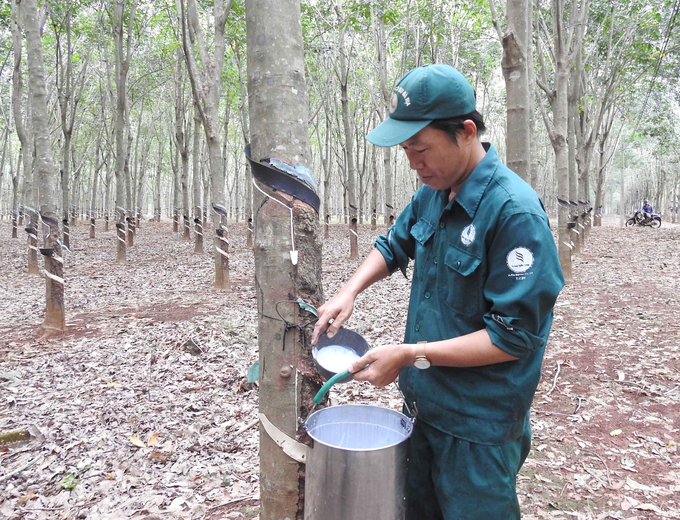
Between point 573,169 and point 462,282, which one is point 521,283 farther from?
point 573,169

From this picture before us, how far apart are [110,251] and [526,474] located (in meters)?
13.5

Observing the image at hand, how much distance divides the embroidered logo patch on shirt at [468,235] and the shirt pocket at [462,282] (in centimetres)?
3

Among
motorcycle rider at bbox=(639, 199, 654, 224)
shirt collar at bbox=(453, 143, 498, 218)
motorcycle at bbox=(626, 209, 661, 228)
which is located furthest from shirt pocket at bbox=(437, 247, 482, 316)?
motorcycle rider at bbox=(639, 199, 654, 224)

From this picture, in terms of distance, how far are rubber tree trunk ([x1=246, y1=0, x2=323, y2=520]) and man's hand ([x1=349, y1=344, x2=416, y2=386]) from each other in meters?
0.55

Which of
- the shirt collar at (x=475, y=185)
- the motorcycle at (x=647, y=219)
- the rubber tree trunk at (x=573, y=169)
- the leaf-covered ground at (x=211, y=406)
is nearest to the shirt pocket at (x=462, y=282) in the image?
the shirt collar at (x=475, y=185)

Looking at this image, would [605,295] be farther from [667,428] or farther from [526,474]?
[526,474]

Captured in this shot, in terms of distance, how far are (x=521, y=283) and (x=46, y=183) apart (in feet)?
20.9

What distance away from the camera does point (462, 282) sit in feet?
4.82

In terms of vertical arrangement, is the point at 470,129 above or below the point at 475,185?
above

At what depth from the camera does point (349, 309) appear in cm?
170

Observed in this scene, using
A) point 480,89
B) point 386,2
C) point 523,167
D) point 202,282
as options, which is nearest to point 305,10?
point 386,2

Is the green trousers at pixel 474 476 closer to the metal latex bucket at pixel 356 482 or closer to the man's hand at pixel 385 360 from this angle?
the metal latex bucket at pixel 356 482

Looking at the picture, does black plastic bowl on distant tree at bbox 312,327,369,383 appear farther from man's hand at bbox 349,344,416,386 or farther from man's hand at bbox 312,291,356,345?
man's hand at bbox 349,344,416,386

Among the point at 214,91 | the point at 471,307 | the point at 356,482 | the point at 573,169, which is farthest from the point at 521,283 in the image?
the point at 573,169
